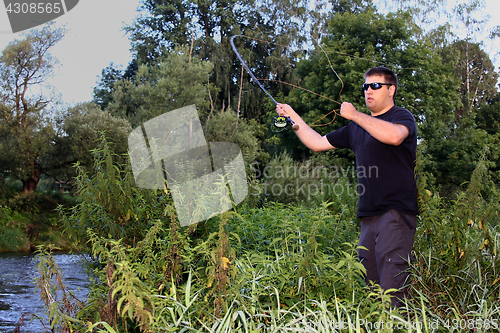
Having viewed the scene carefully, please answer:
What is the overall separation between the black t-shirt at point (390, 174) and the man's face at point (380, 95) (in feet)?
0.35

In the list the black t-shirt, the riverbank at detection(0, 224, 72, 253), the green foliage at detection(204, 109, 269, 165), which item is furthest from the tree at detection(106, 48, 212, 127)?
the black t-shirt

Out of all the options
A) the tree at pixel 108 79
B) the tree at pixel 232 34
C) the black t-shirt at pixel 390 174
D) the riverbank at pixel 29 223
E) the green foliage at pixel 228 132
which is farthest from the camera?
the tree at pixel 108 79

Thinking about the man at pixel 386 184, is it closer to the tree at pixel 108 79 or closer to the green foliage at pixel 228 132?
the green foliage at pixel 228 132

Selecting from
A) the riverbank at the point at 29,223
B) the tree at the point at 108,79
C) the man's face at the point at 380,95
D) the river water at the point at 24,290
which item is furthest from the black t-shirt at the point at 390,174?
the tree at the point at 108,79

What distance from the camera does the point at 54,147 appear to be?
1936 cm

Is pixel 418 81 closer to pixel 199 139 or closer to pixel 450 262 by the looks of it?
pixel 199 139

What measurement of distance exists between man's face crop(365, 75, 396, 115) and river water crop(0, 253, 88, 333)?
8.60 feet

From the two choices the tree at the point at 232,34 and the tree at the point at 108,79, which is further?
the tree at the point at 108,79

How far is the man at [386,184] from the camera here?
2752mm

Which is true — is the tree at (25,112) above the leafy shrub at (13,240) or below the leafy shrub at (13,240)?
above

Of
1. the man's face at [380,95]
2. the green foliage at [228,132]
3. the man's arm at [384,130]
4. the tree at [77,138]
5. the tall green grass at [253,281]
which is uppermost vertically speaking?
the man's face at [380,95]

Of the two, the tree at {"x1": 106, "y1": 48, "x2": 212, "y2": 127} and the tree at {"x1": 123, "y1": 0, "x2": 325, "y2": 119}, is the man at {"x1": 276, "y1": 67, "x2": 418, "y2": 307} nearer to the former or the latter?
the tree at {"x1": 106, "y1": 48, "x2": 212, "y2": 127}

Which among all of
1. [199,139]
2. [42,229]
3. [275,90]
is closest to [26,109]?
[42,229]

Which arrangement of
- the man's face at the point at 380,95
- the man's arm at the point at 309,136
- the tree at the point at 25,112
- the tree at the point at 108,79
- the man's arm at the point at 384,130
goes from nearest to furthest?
the man's arm at the point at 384,130
the man's face at the point at 380,95
the man's arm at the point at 309,136
the tree at the point at 25,112
the tree at the point at 108,79
